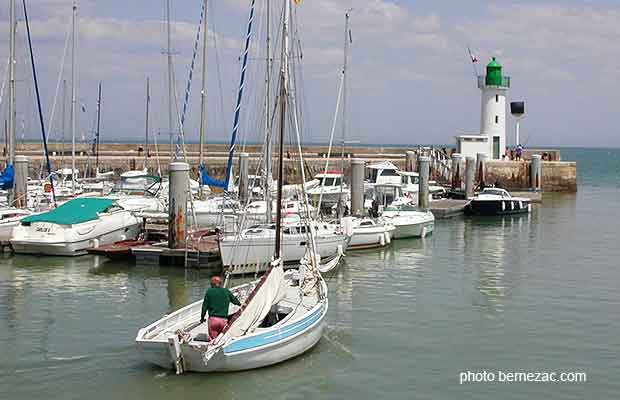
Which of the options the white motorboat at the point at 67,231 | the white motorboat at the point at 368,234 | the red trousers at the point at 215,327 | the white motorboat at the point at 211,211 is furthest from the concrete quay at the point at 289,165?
the red trousers at the point at 215,327

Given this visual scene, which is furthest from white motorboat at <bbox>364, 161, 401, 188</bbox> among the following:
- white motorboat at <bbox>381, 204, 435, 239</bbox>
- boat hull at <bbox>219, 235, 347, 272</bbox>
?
boat hull at <bbox>219, 235, 347, 272</bbox>

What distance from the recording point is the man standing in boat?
49.7 feet

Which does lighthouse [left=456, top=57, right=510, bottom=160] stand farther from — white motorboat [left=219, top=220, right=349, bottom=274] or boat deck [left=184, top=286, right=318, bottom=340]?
boat deck [left=184, top=286, right=318, bottom=340]

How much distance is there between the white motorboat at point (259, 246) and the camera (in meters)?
25.1

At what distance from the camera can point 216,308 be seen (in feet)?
50.4

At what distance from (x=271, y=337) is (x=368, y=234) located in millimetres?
16846

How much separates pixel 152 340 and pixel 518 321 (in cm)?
981

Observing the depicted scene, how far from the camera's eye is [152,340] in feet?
49.0

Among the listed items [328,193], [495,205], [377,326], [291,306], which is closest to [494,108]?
[495,205]

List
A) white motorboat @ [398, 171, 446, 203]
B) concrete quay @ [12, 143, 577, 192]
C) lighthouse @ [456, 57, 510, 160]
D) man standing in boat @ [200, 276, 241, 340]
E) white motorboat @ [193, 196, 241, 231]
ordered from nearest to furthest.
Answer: man standing in boat @ [200, 276, 241, 340]
white motorboat @ [193, 196, 241, 231]
white motorboat @ [398, 171, 446, 203]
concrete quay @ [12, 143, 577, 192]
lighthouse @ [456, 57, 510, 160]

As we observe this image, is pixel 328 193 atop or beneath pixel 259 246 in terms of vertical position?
atop

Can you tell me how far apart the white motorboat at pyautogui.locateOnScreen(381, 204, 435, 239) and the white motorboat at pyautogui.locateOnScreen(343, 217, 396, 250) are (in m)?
1.33

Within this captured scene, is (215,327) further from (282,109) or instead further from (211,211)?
(211,211)

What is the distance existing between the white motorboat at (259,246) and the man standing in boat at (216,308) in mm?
8664
